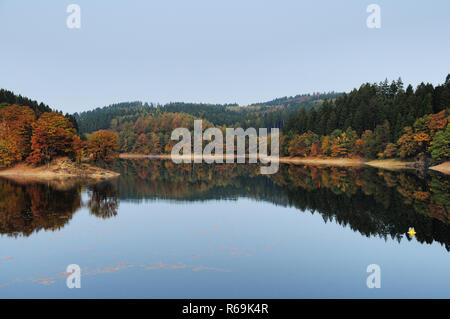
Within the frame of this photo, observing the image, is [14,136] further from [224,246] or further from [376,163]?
[376,163]

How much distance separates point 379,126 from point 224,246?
303 feet

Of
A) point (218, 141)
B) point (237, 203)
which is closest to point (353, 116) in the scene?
point (218, 141)

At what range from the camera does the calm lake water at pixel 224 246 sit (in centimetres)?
1552

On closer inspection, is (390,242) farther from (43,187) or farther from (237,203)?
(43,187)

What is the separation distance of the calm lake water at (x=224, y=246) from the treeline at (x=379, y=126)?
49.8 metres

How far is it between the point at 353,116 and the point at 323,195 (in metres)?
85.8

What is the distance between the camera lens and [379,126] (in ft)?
333

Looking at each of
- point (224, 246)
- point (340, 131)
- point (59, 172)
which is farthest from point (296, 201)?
point (340, 131)

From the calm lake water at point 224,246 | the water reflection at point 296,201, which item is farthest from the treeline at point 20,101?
the calm lake water at point 224,246

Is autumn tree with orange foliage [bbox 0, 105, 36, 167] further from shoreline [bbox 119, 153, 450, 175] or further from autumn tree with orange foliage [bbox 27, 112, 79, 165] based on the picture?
shoreline [bbox 119, 153, 450, 175]

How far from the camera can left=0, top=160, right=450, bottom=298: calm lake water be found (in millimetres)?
15516

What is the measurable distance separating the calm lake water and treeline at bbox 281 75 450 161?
163 ft

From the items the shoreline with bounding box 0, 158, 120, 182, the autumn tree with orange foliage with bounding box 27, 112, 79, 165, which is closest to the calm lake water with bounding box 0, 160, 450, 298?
the shoreline with bounding box 0, 158, 120, 182
